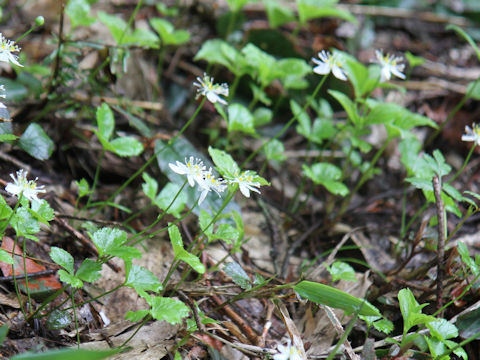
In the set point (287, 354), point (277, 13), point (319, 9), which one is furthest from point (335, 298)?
point (277, 13)

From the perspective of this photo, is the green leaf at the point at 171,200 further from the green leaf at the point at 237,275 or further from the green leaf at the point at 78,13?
the green leaf at the point at 78,13

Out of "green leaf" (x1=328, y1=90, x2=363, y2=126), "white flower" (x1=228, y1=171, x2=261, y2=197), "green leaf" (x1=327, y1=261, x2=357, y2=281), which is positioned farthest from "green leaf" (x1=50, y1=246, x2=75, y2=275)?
"green leaf" (x1=328, y1=90, x2=363, y2=126)

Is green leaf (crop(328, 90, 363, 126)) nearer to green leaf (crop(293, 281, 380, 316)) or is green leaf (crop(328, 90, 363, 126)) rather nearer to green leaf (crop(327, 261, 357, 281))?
green leaf (crop(327, 261, 357, 281))

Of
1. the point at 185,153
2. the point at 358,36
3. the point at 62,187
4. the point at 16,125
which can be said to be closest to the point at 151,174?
the point at 185,153

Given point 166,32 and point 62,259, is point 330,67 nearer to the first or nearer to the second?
point 166,32

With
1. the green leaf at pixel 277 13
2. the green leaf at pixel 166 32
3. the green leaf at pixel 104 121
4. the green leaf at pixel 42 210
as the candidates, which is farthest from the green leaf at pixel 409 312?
the green leaf at pixel 277 13

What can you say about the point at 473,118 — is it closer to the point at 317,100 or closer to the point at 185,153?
the point at 317,100
